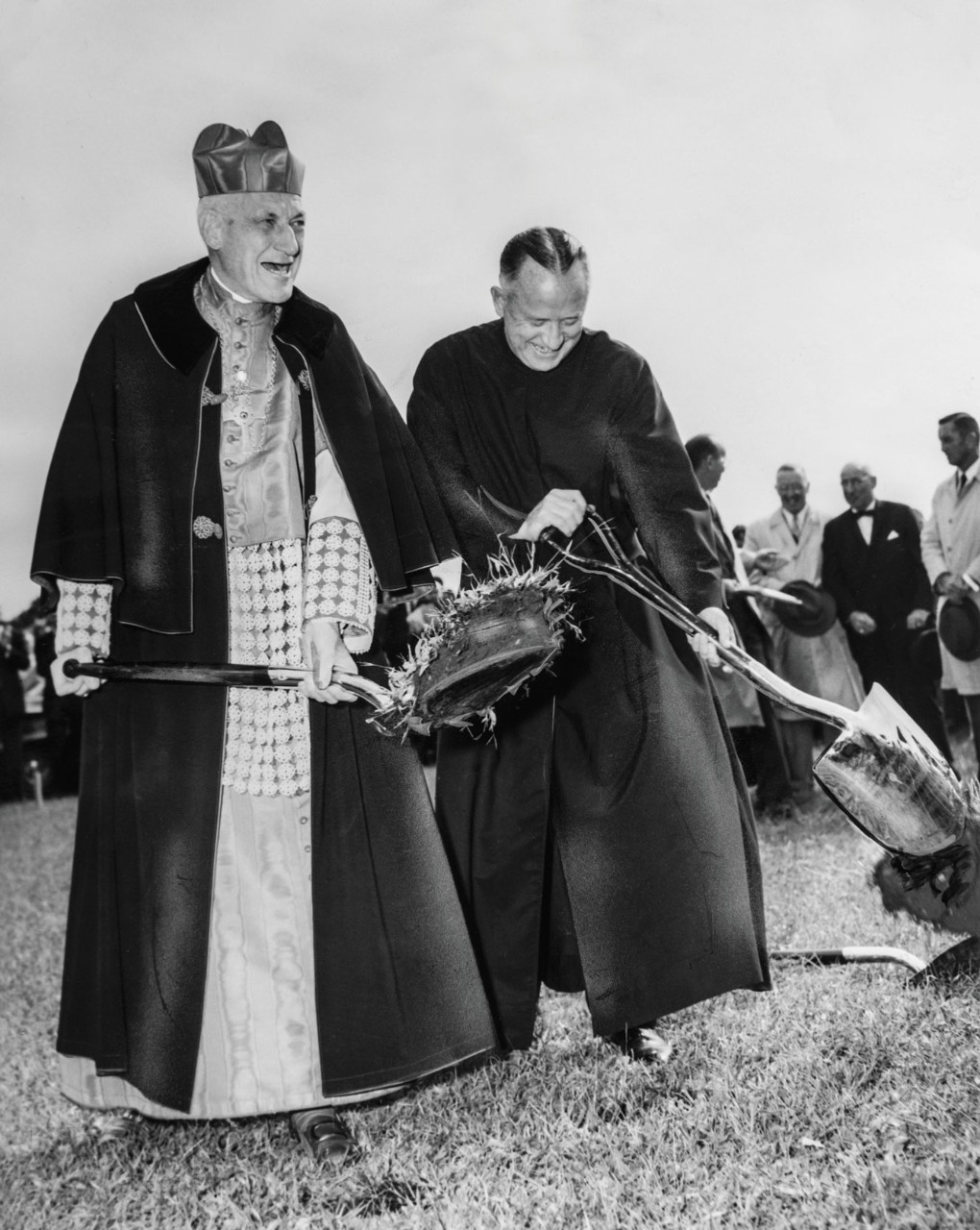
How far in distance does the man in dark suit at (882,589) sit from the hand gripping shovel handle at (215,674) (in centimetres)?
317

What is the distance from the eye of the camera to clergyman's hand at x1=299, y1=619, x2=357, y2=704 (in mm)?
3430

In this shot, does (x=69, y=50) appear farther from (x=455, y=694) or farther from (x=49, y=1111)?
(x=49, y=1111)

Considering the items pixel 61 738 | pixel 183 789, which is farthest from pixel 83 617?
pixel 61 738

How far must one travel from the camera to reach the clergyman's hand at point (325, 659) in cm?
343

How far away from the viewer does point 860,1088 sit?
3.29 meters

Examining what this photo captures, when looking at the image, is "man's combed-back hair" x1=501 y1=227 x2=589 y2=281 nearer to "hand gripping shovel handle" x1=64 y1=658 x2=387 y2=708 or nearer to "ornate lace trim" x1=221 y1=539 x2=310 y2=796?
"ornate lace trim" x1=221 y1=539 x2=310 y2=796

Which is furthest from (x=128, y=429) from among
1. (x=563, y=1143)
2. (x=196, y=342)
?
(x=563, y=1143)

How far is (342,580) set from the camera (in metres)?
3.58

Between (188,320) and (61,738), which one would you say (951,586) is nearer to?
(188,320)

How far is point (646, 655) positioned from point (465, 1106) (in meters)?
1.36

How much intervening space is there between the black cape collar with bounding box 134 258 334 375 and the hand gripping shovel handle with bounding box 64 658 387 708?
2.68 ft

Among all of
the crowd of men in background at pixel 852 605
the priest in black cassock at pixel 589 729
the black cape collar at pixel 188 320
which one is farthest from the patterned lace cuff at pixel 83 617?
the crowd of men in background at pixel 852 605

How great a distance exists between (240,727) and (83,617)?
51 centimetres

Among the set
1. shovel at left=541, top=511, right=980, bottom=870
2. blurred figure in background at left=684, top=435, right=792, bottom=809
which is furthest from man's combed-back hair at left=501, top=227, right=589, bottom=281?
blurred figure in background at left=684, top=435, right=792, bottom=809
